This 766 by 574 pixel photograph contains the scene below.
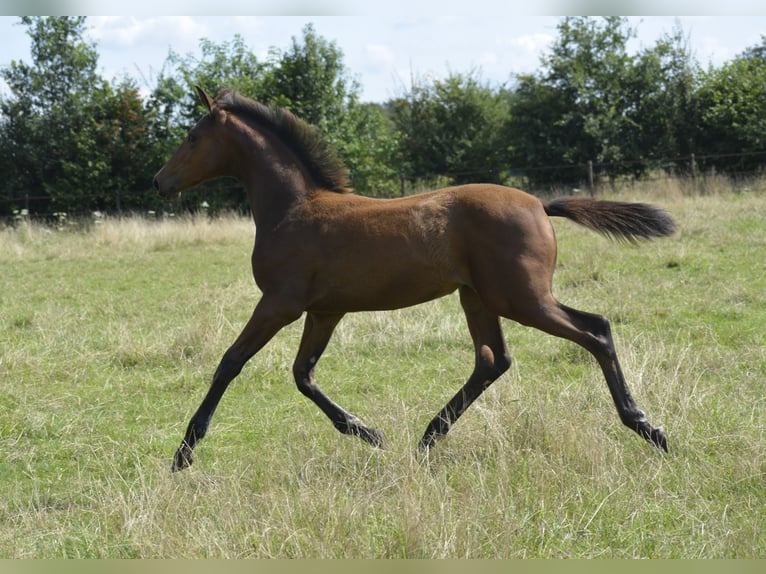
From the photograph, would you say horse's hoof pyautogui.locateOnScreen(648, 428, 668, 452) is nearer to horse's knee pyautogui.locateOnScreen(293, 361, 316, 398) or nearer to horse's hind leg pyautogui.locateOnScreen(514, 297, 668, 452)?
horse's hind leg pyautogui.locateOnScreen(514, 297, 668, 452)

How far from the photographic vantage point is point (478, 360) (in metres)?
5.13

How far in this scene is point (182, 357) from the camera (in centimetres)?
737

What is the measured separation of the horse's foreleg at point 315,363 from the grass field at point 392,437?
161mm

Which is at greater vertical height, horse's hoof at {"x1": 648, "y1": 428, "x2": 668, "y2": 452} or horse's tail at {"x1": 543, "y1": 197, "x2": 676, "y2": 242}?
horse's tail at {"x1": 543, "y1": 197, "x2": 676, "y2": 242}

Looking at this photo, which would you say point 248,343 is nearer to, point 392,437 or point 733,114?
point 392,437

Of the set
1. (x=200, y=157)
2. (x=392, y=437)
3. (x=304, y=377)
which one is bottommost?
(x=392, y=437)

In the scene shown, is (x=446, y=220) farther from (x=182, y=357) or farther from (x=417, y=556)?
(x=182, y=357)

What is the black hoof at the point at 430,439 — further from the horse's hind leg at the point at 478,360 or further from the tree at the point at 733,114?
the tree at the point at 733,114

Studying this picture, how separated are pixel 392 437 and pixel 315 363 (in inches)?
27.8

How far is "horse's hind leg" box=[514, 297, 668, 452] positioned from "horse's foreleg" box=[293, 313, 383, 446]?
4.28 feet

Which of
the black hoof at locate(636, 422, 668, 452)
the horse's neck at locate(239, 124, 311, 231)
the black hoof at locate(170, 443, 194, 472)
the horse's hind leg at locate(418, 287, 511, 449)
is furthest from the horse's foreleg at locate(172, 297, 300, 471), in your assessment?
the black hoof at locate(636, 422, 668, 452)

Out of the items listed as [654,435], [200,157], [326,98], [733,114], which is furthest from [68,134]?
[654,435]

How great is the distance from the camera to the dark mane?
5312 millimetres

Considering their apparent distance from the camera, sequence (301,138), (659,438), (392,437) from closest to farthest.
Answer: (659,438)
(392,437)
(301,138)
